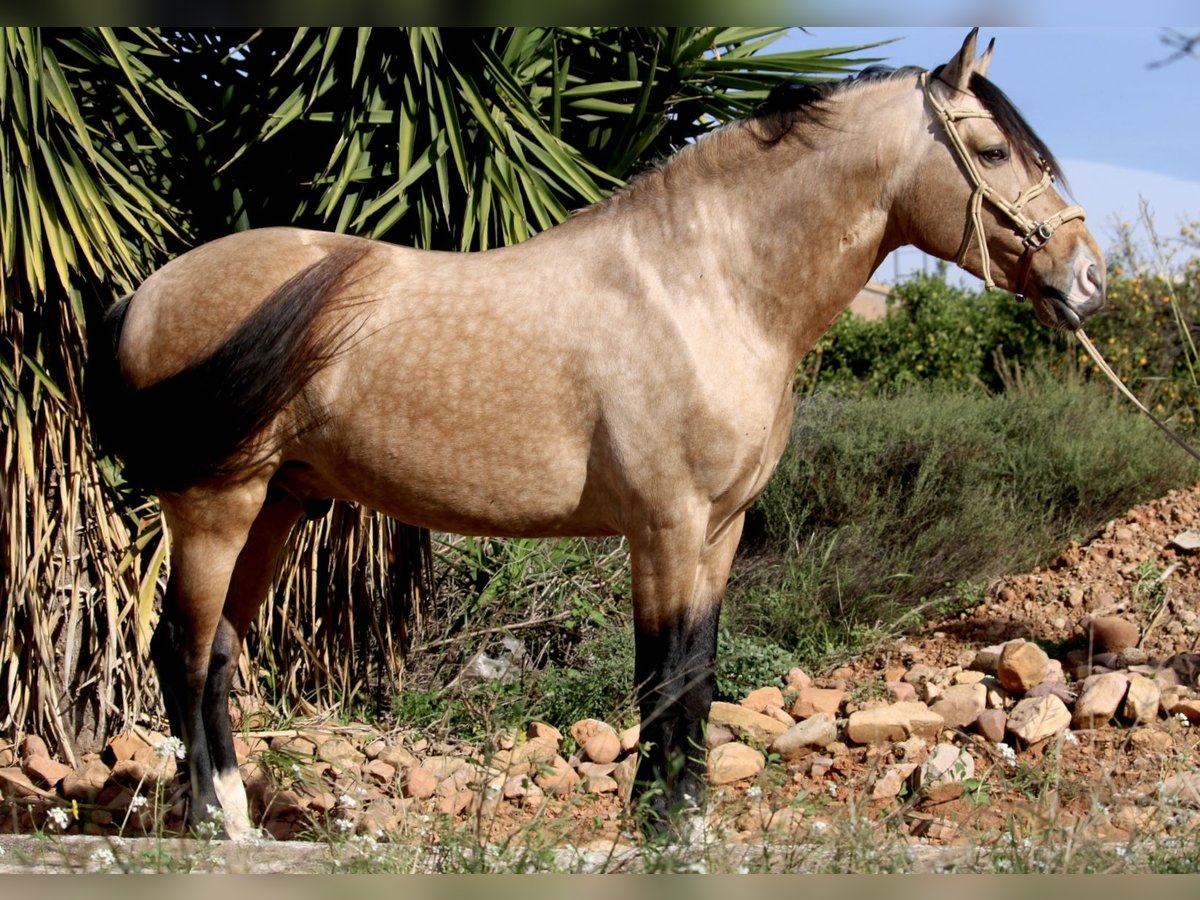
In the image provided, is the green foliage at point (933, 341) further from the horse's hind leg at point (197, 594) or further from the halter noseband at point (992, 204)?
the horse's hind leg at point (197, 594)

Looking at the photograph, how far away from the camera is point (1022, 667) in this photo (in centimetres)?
474

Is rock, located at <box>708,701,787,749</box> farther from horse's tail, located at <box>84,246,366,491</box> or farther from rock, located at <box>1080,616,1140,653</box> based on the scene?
horse's tail, located at <box>84,246,366,491</box>

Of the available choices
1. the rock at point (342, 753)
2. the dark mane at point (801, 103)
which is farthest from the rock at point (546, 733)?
the dark mane at point (801, 103)

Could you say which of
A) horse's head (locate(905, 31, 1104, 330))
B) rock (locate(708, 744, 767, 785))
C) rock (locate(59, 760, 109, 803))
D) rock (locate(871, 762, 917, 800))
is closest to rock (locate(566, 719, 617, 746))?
rock (locate(708, 744, 767, 785))

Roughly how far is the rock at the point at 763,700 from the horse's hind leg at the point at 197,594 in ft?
7.69

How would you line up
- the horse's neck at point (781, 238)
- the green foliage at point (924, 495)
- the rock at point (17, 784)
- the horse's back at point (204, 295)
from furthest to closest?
the green foliage at point (924, 495) → the rock at point (17, 784) → the horse's back at point (204, 295) → the horse's neck at point (781, 238)

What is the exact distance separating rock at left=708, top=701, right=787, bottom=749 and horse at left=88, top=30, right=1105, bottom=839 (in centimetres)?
143

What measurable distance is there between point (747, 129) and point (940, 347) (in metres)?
6.68

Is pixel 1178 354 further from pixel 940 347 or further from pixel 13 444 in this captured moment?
pixel 13 444

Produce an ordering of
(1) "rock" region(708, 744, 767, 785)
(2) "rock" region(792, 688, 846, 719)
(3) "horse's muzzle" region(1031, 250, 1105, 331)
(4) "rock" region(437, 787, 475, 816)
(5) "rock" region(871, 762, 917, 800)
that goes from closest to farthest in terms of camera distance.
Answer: (3) "horse's muzzle" region(1031, 250, 1105, 331) → (4) "rock" region(437, 787, 475, 816) → (5) "rock" region(871, 762, 917, 800) → (1) "rock" region(708, 744, 767, 785) → (2) "rock" region(792, 688, 846, 719)

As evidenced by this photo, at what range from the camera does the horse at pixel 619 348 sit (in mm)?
3029

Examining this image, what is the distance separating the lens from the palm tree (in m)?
4.41

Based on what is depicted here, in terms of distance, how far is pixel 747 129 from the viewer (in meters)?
3.25

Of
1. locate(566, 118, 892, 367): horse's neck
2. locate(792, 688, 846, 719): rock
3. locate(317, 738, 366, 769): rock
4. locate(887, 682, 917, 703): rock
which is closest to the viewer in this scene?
locate(566, 118, 892, 367): horse's neck
